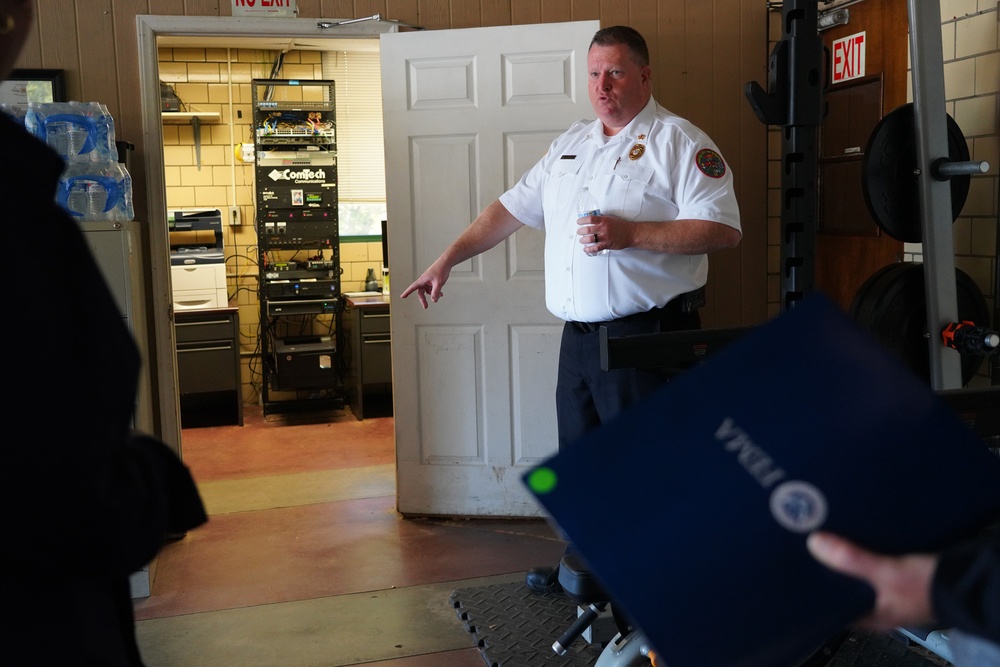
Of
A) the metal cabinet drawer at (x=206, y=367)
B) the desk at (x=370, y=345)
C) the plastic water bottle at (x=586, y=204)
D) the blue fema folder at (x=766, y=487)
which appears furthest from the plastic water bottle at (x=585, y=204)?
the metal cabinet drawer at (x=206, y=367)

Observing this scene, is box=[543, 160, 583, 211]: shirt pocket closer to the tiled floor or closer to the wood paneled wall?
the wood paneled wall

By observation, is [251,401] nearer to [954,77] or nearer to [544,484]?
[954,77]

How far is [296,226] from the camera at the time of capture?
6.83m

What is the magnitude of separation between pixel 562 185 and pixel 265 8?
1751 mm

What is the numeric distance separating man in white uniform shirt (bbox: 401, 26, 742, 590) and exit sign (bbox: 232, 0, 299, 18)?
1.57 meters

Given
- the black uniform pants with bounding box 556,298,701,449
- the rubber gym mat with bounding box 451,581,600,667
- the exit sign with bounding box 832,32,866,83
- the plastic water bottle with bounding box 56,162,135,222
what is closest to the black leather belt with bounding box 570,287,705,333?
the black uniform pants with bounding box 556,298,701,449

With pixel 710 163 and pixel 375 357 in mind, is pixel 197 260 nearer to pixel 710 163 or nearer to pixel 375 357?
pixel 375 357

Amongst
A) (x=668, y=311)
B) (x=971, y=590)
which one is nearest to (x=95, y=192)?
(x=668, y=311)

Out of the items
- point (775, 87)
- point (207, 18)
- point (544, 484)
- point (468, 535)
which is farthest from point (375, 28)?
point (544, 484)

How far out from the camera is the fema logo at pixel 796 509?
2.68 feet

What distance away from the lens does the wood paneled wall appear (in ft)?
13.1

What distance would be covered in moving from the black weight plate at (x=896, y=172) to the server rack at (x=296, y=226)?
440 centimetres

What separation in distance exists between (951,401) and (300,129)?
587 cm

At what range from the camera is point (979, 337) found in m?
3.03
